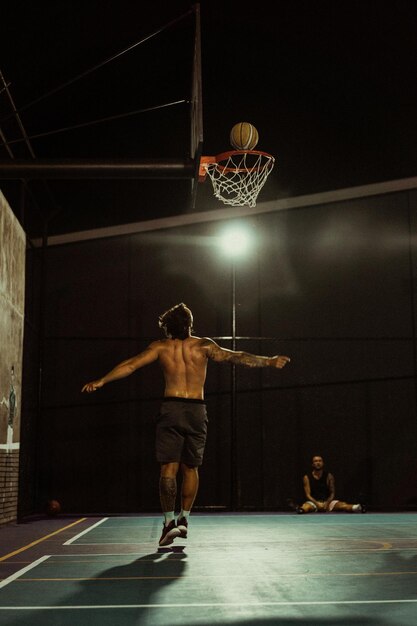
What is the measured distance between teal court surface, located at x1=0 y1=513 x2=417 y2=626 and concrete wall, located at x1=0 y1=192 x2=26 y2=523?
78.9 inches

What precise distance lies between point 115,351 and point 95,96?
4.49m

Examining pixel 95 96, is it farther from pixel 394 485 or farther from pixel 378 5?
pixel 394 485

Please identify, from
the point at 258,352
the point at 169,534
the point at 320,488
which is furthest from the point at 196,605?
the point at 258,352

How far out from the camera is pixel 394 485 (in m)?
13.6

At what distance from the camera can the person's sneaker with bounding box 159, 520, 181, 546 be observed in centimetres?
607

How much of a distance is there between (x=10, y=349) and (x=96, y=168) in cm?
322

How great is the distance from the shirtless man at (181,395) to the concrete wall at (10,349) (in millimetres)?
3619

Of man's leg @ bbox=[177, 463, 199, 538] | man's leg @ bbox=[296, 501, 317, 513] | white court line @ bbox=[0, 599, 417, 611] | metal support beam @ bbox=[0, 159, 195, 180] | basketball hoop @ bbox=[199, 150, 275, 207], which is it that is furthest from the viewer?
man's leg @ bbox=[296, 501, 317, 513]

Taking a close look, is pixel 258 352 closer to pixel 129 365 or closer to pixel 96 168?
pixel 96 168

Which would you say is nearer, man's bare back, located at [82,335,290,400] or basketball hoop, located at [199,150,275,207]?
man's bare back, located at [82,335,290,400]

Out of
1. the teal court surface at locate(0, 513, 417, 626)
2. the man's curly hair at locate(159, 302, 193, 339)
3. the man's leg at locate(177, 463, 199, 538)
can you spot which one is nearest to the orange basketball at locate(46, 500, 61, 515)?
the teal court surface at locate(0, 513, 417, 626)

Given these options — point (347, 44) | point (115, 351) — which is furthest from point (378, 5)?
point (115, 351)

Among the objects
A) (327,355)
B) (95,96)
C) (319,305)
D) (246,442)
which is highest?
(95,96)

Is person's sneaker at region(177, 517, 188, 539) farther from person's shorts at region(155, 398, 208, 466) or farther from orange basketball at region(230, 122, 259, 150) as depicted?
orange basketball at region(230, 122, 259, 150)
